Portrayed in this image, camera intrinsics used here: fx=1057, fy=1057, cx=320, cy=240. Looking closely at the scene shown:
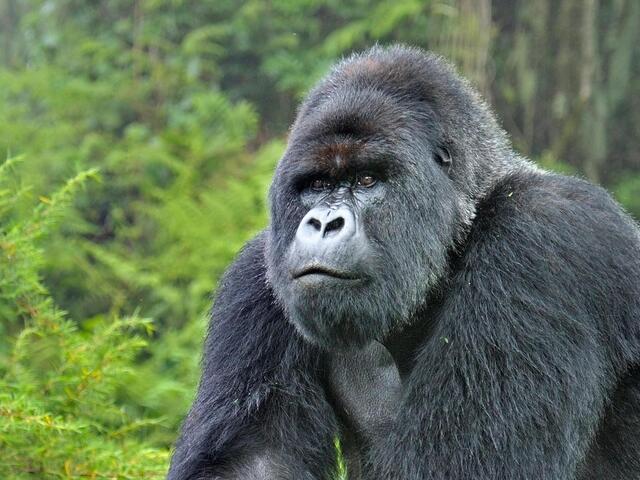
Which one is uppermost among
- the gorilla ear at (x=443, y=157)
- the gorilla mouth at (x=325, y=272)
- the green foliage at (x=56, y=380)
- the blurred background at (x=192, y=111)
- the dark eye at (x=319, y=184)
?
the dark eye at (x=319, y=184)

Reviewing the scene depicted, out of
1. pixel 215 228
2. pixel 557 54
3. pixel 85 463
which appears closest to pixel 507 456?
pixel 85 463

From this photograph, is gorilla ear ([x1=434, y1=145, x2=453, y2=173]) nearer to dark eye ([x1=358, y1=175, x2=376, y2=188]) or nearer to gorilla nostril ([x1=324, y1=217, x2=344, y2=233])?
dark eye ([x1=358, y1=175, x2=376, y2=188])

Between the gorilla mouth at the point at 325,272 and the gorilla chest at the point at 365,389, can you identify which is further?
the gorilla chest at the point at 365,389

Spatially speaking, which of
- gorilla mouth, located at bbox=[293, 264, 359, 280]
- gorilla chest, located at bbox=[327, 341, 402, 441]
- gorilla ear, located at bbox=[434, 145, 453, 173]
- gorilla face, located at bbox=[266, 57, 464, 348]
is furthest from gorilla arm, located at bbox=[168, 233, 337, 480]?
gorilla ear, located at bbox=[434, 145, 453, 173]

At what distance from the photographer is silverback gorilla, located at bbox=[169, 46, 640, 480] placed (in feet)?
10.6

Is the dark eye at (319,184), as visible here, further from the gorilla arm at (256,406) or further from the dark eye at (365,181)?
the gorilla arm at (256,406)

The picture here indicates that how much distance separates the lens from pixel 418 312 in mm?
3598

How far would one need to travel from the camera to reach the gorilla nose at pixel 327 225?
3.24 m

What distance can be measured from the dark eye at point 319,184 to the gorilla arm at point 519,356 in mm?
517

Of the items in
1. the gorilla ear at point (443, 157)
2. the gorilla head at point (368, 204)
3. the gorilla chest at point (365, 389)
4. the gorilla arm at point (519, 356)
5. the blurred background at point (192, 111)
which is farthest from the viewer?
the blurred background at point (192, 111)

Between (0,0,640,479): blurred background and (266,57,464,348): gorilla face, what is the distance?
2376 millimetres

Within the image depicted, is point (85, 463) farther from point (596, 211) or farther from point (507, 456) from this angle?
point (596, 211)

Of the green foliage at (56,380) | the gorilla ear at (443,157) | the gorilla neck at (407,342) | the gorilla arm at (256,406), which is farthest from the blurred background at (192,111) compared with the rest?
the gorilla ear at (443,157)

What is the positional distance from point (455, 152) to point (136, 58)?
720 cm
